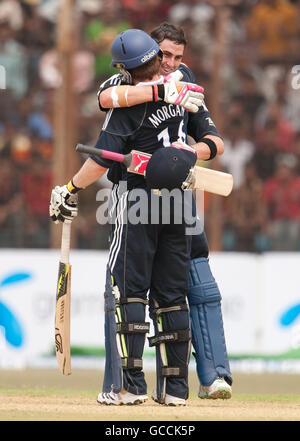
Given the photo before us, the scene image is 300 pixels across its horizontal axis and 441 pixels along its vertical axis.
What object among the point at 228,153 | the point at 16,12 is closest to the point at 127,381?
the point at 228,153

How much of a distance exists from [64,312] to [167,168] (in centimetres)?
134

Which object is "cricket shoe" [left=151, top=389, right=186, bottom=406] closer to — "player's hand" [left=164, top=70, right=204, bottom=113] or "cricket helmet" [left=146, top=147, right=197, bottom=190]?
"cricket helmet" [left=146, top=147, right=197, bottom=190]

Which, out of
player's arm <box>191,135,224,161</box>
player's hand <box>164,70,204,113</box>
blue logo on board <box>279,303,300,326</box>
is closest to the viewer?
player's hand <box>164,70,204,113</box>

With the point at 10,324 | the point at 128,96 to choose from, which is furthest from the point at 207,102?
the point at 128,96

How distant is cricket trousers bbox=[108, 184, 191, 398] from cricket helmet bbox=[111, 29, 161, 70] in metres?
0.81

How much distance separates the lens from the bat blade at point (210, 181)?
7203 millimetres

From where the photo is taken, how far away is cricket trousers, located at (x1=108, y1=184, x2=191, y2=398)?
7.11 meters

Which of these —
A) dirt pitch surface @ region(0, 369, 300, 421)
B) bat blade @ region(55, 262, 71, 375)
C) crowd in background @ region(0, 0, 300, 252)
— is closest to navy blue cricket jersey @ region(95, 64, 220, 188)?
bat blade @ region(55, 262, 71, 375)

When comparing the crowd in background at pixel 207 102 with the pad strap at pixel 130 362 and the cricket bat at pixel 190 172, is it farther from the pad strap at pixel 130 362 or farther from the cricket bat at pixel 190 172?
the pad strap at pixel 130 362

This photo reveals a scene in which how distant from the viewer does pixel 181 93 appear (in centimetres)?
707

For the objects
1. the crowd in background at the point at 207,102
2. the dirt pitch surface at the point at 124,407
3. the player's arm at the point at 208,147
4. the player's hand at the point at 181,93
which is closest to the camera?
the dirt pitch surface at the point at 124,407

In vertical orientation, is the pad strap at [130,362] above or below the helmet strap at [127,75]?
below

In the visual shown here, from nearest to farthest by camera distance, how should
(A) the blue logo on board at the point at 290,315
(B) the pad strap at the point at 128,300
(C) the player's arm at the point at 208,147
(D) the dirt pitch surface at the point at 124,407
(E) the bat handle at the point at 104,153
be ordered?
(D) the dirt pitch surface at the point at 124,407
(E) the bat handle at the point at 104,153
(B) the pad strap at the point at 128,300
(C) the player's arm at the point at 208,147
(A) the blue logo on board at the point at 290,315

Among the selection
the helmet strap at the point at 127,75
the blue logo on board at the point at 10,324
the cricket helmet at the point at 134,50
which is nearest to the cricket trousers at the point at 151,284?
the helmet strap at the point at 127,75
